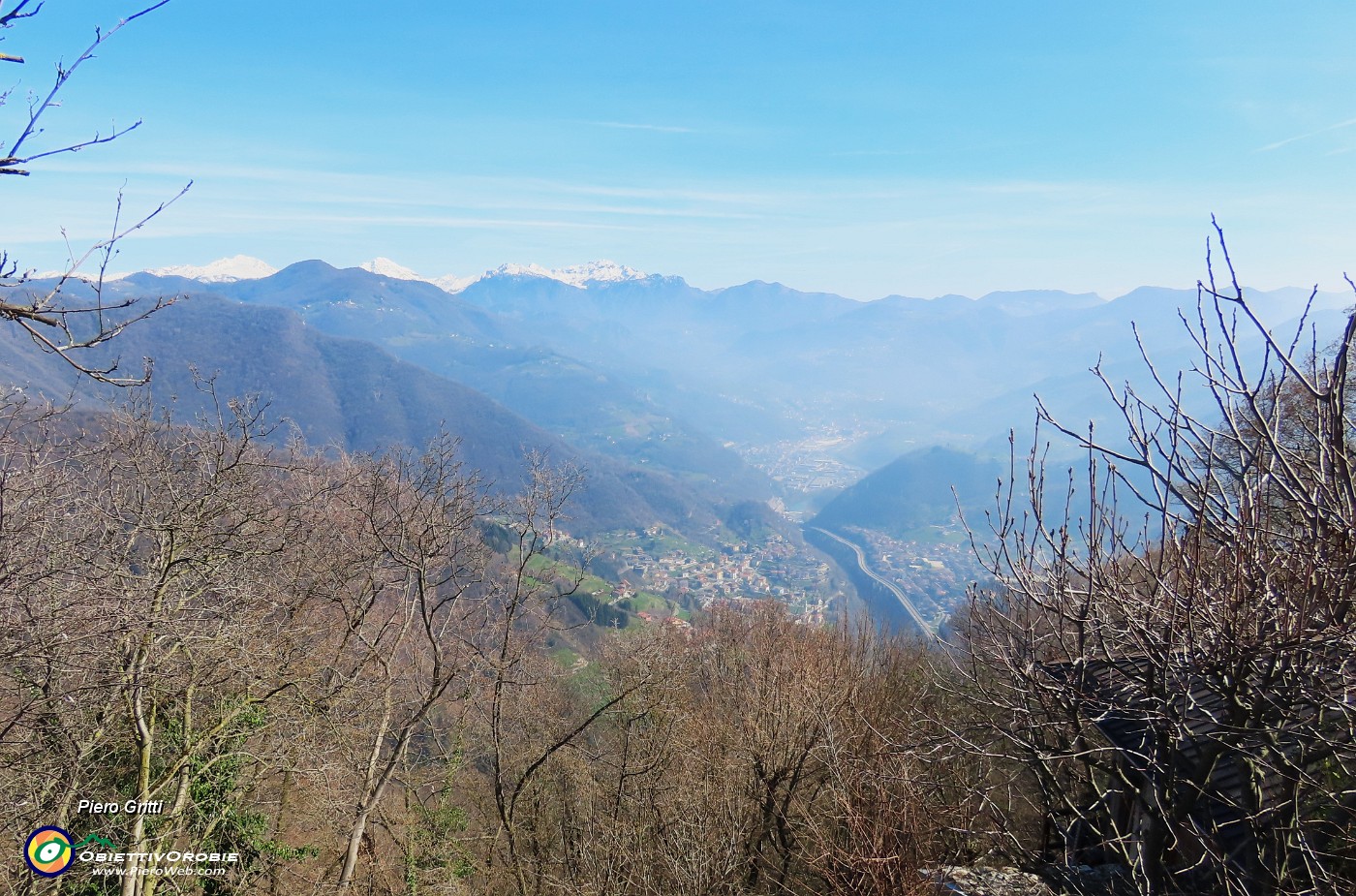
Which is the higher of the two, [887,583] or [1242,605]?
[1242,605]

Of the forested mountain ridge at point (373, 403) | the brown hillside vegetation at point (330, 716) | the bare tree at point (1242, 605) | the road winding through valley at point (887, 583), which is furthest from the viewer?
the forested mountain ridge at point (373, 403)

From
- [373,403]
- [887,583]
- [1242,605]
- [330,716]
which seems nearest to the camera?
[1242,605]

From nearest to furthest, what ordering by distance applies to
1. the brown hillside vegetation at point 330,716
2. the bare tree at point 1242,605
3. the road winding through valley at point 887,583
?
the bare tree at point 1242,605 → the brown hillside vegetation at point 330,716 → the road winding through valley at point 887,583

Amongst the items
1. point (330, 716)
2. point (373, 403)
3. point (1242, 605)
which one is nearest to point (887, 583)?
point (330, 716)

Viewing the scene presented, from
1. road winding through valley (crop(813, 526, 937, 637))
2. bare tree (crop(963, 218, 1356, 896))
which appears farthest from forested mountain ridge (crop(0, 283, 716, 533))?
bare tree (crop(963, 218, 1356, 896))

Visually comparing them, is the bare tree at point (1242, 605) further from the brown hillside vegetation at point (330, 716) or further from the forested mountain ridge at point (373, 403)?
the forested mountain ridge at point (373, 403)

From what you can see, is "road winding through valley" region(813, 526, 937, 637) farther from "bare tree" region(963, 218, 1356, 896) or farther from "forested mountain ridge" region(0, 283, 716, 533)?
"bare tree" region(963, 218, 1356, 896)

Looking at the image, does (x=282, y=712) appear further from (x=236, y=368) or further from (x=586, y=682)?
(x=236, y=368)

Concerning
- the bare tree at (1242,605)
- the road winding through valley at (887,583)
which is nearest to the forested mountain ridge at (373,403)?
the road winding through valley at (887,583)

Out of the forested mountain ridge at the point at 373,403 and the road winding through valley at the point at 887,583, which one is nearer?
the road winding through valley at the point at 887,583

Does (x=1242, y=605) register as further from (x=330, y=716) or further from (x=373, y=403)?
(x=373, y=403)

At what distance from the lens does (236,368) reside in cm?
18150

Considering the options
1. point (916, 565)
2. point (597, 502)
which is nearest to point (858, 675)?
point (916, 565)

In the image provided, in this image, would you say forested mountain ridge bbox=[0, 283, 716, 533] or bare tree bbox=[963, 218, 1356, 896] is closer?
bare tree bbox=[963, 218, 1356, 896]
